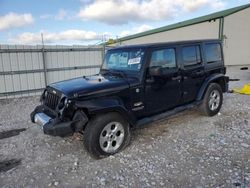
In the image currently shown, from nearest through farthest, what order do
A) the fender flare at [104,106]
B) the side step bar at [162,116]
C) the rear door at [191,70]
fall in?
the fender flare at [104,106], the side step bar at [162,116], the rear door at [191,70]

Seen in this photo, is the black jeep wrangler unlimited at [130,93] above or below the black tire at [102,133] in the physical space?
above

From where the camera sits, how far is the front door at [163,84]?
4.75 m

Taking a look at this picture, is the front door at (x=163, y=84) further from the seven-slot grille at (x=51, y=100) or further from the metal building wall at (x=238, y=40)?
the metal building wall at (x=238, y=40)

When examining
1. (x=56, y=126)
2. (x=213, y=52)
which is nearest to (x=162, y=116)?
(x=56, y=126)

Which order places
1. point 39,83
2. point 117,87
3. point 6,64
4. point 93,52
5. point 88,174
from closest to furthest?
point 88,174
point 117,87
point 6,64
point 39,83
point 93,52

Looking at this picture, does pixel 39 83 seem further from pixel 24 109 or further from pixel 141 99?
pixel 141 99

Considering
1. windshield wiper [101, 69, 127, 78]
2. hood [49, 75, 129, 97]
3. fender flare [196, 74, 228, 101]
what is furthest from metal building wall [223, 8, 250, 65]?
hood [49, 75, 129, 97]

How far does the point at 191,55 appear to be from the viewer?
5570 mm

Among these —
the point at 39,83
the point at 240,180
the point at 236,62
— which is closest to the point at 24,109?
the point at 39,83

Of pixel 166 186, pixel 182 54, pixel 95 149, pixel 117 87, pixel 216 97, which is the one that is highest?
pixel 182 54

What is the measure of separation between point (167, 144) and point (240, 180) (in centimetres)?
152

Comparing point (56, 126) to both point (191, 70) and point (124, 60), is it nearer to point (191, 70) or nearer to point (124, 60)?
point (124, 60)

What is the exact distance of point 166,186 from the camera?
Answer: 10.8 feet

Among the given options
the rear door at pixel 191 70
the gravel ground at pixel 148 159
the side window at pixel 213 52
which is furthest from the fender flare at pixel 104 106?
the side window at pixel 213 52
